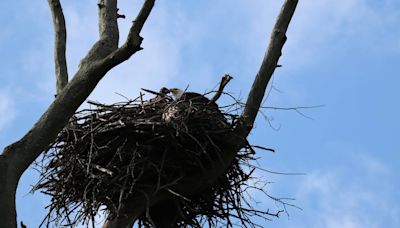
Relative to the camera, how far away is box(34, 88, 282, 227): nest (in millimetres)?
6863

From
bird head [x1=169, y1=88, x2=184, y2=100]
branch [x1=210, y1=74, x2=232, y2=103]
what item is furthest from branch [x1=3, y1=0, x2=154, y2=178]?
bird head [x1=169, y1=88, x2=184, y2=100]

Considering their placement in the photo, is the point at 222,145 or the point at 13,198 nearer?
the point at 13,198

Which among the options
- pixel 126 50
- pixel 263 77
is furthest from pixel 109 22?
pixel 126 50

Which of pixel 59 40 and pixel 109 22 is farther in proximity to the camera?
pixel 59 40

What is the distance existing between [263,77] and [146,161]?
1112 mm

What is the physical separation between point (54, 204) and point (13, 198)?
9.28 ft

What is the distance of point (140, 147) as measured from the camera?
22.9ft

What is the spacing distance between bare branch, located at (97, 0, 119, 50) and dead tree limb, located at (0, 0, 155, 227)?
624 millimetres

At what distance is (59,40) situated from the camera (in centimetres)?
712

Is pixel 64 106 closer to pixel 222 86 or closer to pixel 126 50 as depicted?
pixel 126 50

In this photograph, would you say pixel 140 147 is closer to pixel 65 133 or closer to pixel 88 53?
pixel 65 133

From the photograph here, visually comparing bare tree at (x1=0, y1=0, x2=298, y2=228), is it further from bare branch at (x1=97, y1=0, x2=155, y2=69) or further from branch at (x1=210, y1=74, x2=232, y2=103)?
branch at (x1=210, y1=74, x2=232, y2=103)

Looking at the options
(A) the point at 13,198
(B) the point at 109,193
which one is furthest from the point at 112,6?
(A) the point at 13,198

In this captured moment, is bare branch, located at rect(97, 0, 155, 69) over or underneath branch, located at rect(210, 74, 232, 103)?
underneath
